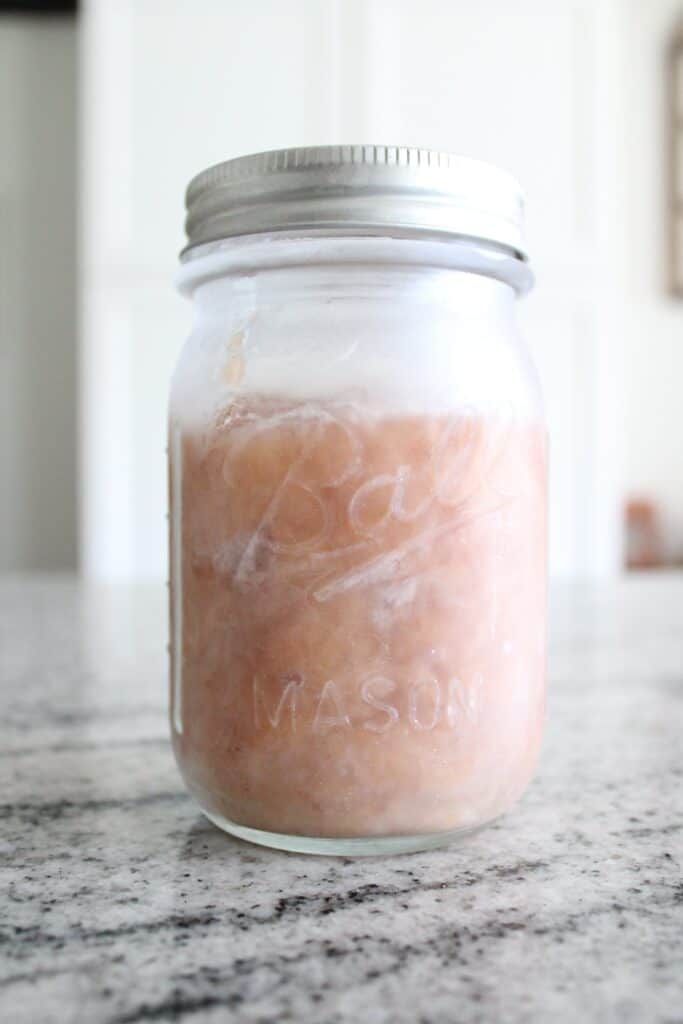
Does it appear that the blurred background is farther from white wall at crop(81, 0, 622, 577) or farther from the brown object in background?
the brown object in background

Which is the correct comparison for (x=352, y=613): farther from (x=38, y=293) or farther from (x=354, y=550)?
(x=38, y=293)

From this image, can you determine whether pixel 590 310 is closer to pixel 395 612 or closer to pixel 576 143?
pixel 576 143

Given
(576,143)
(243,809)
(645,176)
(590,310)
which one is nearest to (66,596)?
(243,809)

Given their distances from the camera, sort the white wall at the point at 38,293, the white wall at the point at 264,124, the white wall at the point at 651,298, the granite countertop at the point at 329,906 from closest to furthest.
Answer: the granite countertop at the point at 329,906
the white wall at the point at 264,124
the white wall at the point at 38,293
the white wall at the point at 651,298

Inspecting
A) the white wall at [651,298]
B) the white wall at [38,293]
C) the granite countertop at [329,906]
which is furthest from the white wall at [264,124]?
the granite countertop at [329,906]

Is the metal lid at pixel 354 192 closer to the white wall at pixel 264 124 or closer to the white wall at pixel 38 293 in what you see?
the white wall at pixel 264 124

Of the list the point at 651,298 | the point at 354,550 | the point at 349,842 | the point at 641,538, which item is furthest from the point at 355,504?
the point at 651,298
